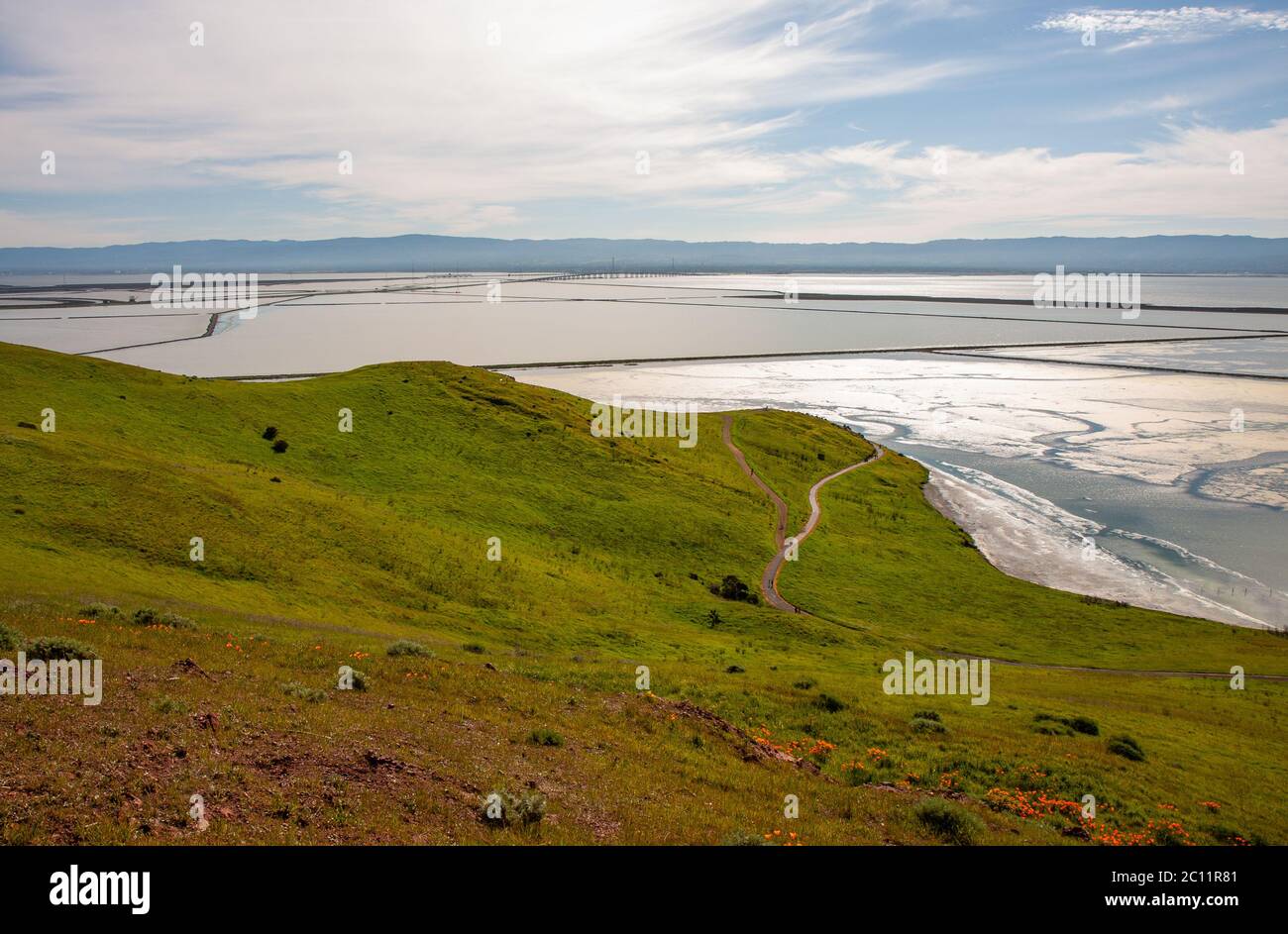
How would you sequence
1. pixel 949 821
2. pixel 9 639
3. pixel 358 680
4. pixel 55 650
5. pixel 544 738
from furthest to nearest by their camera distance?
pixel 358 680, pixel 544 738, pixel 9 639, pixel 949 821, pixel 55 650

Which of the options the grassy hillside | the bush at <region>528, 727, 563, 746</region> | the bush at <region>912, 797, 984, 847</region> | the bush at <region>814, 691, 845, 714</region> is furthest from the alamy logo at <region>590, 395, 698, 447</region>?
the bush at <region>912, 797, 984, 847</region>

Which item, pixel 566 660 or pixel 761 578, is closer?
pixel 566 660

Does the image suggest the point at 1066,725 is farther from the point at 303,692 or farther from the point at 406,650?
the point at 303,692

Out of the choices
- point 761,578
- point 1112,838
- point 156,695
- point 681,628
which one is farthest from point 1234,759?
point 156,695

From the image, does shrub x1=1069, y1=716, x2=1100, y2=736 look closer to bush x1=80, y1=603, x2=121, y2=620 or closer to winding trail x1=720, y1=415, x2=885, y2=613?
winding trail x1=720, y1=415, x2=885, y2=613
